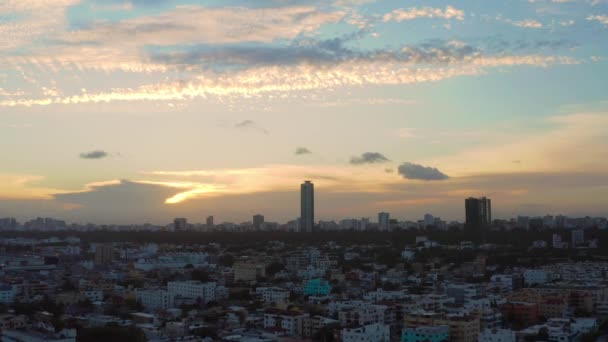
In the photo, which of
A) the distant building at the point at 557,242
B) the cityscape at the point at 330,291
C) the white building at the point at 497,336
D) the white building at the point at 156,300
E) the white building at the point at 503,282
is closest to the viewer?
the white building at the point at 497,336

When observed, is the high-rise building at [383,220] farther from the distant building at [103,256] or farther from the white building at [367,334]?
the white building at [367,334]

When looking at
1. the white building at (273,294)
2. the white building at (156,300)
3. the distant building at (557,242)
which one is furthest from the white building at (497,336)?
the distant building at (557,242)

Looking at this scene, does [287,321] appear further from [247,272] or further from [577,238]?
[577,238]

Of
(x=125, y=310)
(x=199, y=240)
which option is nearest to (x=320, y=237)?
(x=199, y=240)

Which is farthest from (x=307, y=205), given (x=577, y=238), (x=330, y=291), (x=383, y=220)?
(x=330, y=291)

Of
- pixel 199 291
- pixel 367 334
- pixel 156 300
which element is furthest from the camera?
pixel 199 291
